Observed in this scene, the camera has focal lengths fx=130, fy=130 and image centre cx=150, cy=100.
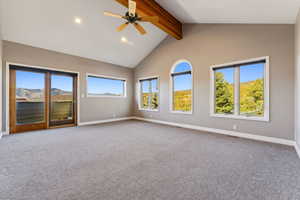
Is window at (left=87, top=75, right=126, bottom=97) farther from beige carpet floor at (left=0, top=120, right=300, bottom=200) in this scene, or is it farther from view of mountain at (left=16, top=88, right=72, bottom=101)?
beige carpet floor at (left=0, top=120, right=300, bottom=200)

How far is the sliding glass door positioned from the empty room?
0.03 meters

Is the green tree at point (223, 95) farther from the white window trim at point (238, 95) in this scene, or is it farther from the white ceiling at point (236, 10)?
the white ceiling at point (236, 10)

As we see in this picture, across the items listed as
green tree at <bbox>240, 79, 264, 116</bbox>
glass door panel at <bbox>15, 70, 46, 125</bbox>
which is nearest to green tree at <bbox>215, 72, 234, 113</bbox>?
green tree at <bbox>240, 79, 264, 116</bbox>

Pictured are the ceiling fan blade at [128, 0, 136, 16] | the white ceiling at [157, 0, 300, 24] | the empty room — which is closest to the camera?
the empty room

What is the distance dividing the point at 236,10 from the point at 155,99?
4.21 meters

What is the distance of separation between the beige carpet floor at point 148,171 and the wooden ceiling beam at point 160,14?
11.4 ft

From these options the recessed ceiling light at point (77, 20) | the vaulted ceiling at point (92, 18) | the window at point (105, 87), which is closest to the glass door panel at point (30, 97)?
the vaulted ceiling at point (92, 18)

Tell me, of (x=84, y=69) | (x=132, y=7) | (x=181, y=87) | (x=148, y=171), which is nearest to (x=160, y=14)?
(x=132, y=7)

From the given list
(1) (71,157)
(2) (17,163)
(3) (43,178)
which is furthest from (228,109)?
(2) (17,163)

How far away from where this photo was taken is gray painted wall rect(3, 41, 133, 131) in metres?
4.15

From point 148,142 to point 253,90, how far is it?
327cm

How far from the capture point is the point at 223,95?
4.19 meters

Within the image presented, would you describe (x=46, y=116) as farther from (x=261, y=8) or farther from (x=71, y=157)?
(x=261, y=8)

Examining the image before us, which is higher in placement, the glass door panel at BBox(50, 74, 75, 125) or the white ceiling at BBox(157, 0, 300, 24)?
the white ceiling at BBox(157, 0, 300, 24)
